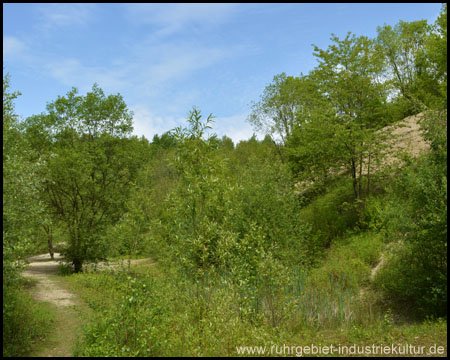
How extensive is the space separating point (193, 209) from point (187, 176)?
69 centimetres

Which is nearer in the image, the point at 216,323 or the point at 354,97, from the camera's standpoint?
the point at 216,323

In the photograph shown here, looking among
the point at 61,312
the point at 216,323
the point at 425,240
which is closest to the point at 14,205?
the point at 216,323

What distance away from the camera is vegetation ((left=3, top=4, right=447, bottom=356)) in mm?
7156

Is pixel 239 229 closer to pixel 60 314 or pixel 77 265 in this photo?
pixel 60 314

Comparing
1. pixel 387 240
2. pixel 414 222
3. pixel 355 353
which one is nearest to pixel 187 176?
pixel 355 353

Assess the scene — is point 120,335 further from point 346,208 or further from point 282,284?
point 346,208

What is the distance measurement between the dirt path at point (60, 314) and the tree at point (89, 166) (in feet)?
9.95

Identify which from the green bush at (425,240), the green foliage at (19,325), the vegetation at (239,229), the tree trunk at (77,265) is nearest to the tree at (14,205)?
the vegetation at (239,229)

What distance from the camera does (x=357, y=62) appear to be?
61.4 feet

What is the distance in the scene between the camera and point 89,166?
2005cm

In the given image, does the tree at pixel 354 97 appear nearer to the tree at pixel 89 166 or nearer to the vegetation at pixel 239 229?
the vegetation at pixel 239 229

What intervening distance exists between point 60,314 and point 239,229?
25.3ft

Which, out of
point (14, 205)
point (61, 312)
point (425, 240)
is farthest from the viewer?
point (61, 312)

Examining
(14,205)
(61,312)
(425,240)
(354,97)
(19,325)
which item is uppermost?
(354,97)
